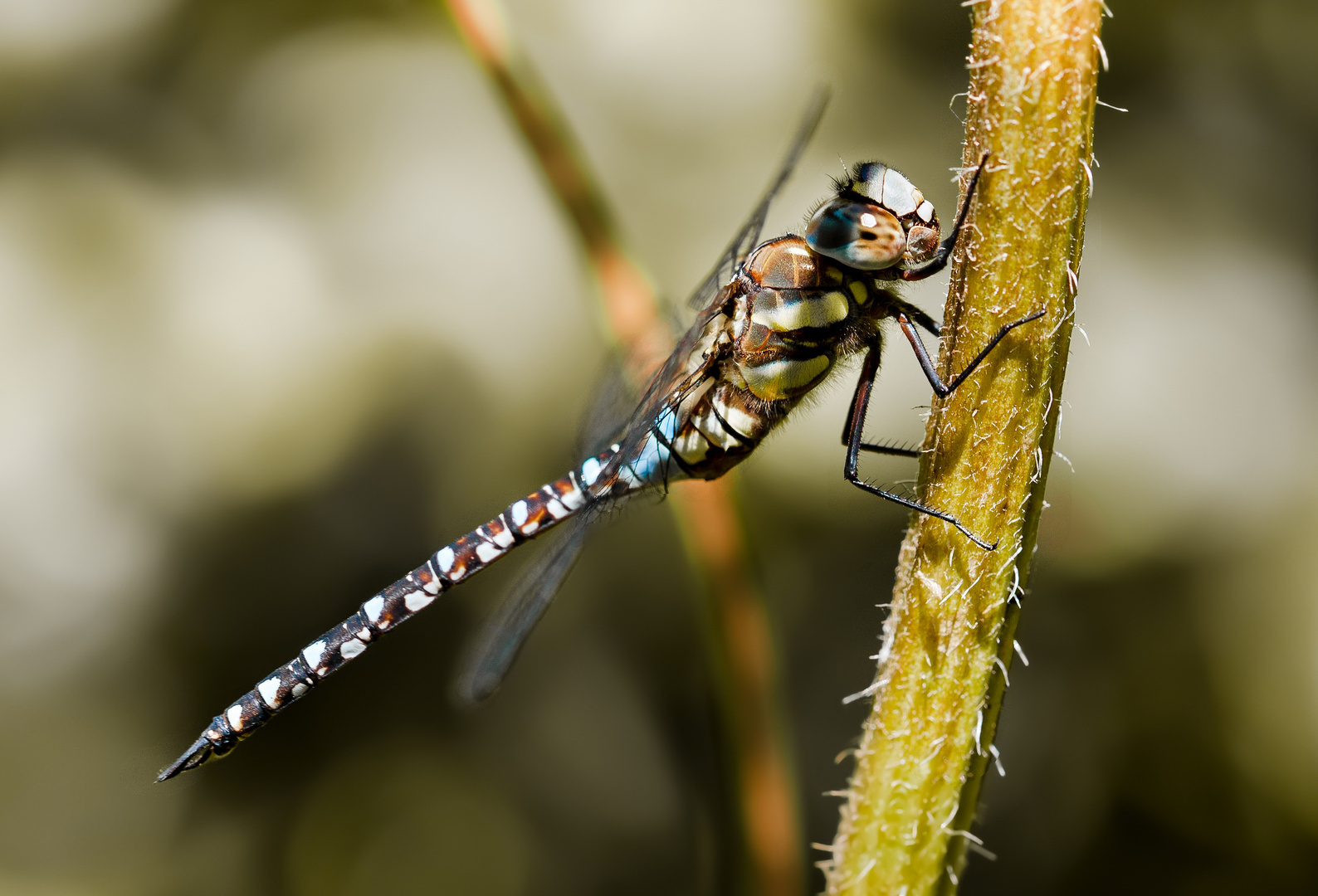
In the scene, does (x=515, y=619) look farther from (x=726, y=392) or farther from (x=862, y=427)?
(x=862, y=427)

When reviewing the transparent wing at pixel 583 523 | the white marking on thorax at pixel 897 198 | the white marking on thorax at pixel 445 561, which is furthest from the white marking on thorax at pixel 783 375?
the white marking on thorax at pixel 445 561

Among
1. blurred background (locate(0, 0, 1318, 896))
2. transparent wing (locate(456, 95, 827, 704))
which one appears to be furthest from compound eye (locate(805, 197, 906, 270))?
blurred background (locate(0, 0, 1318, 896))

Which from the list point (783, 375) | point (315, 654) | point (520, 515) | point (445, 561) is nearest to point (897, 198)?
point (783, 375)

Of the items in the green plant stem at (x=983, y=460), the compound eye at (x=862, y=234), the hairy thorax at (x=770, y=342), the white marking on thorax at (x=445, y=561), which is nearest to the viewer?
the green plant stem at (x=983, y=460)

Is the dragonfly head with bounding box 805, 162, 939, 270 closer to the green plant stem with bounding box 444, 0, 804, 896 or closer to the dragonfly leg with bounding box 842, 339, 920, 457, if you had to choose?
the dragonfly leg with bounding box 842, 339, 920, 457

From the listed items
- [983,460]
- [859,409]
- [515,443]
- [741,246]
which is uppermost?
[515,443]

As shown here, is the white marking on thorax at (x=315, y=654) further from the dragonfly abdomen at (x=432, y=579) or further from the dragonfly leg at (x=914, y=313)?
the dragonfly leg at (x=914, y=313)

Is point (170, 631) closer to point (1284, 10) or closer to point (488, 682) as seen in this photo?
point (488, 682)
